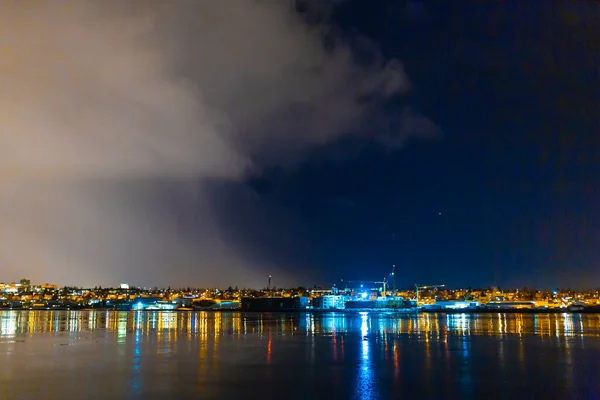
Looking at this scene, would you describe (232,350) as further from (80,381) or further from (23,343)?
(23,343)

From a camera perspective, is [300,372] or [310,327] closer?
[300,372]

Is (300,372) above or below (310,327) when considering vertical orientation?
above

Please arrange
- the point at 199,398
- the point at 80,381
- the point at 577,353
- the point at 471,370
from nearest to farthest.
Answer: the point at 199,398
the point at 80,381
the point at 471,370
the point at 577,353

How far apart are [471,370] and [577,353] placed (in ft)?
43.0

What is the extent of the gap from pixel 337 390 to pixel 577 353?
2231cm

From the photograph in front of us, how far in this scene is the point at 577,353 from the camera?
118 feet

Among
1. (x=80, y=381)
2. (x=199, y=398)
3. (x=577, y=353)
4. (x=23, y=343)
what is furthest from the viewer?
(x=23, y=343)

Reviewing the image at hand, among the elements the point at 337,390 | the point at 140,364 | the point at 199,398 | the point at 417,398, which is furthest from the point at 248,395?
the point at 140,364

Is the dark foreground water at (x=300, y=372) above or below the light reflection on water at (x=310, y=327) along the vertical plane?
above

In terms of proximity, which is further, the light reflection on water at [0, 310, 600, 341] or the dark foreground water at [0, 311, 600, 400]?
the light reflection on water at [0, 310, 600, 341]

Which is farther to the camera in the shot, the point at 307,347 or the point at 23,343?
the point at 23,343

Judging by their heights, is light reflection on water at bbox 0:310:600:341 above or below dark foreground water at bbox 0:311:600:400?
below

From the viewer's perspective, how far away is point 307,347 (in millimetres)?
40500

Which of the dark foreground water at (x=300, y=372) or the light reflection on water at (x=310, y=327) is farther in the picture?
the light reflection on water at (x=310, y=327)
